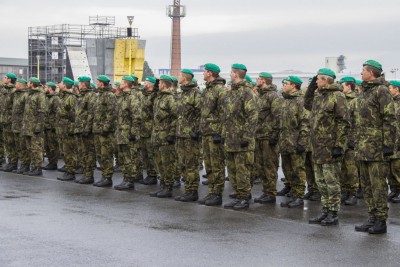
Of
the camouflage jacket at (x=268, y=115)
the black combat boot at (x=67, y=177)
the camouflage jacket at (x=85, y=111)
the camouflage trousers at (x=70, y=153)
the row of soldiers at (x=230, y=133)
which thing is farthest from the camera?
the camouflage trousers at (x=70, y=153)

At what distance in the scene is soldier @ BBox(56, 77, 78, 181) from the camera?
15.1 metres

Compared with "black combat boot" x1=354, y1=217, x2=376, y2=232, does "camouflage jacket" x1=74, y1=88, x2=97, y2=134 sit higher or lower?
higher

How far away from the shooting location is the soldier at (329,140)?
10055 mm

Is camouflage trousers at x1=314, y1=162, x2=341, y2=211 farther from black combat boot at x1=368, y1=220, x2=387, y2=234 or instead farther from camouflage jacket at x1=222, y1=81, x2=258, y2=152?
camouflage jacket at x1=222, y1=81, x2=258, y2=152

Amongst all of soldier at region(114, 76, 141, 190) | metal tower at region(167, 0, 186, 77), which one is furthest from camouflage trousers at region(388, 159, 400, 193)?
metal tower at region(167, 0, 186, 77)

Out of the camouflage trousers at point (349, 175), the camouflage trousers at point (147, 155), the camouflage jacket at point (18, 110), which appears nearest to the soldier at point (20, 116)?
the camouflage jacket at point (18, 110)

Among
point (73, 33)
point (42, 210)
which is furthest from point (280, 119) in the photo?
point (73, 33)

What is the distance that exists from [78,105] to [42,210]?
13.5ft

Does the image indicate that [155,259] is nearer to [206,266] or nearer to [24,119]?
[206,266]

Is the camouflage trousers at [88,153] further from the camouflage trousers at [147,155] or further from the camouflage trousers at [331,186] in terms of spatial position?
the camouflage trousers at [331,186]

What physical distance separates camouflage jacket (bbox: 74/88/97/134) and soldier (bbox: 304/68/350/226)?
5.57 metres

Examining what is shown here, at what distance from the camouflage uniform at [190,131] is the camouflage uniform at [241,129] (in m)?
0.92

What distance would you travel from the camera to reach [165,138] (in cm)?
1312

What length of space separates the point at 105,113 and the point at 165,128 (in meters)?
1.61
